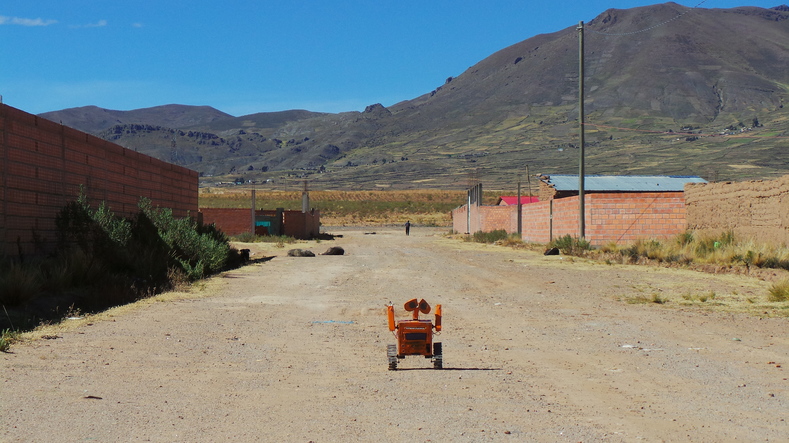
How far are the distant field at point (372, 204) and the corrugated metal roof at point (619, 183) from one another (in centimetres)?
5364

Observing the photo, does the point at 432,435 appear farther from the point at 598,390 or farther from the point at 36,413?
the point at 36,413

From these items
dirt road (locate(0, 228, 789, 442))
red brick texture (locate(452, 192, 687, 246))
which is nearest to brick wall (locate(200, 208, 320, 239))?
red brick texture (locate(452, 192, 687, 246))

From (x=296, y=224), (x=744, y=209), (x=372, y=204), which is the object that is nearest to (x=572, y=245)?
(x=744, y=209)

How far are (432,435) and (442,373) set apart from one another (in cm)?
241

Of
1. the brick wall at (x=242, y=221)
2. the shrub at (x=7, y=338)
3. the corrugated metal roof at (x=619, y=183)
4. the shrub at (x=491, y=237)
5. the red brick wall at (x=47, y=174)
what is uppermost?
the corrugated metal roof at (x=619, y=183)

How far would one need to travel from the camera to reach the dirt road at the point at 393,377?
591cm

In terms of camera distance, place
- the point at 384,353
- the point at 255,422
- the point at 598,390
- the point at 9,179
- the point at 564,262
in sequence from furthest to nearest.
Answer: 1. the point at 564,262
2. the point at 9,179
3. the point at 384,353
4. the point at 598,390
5. the point at 255,422

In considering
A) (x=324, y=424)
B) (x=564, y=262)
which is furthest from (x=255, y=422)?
(x=564, y=262)

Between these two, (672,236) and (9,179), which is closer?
(9,179)

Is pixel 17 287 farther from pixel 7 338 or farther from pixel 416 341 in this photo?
pixel 416 341

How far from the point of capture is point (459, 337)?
10.7 meters

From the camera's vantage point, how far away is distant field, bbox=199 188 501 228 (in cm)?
12450

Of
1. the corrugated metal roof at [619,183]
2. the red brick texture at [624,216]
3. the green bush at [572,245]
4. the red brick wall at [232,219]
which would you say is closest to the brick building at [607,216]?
the red brick texture at [624,216]

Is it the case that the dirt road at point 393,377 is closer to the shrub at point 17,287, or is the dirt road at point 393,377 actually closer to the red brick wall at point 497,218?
the shrub at point 17,287
